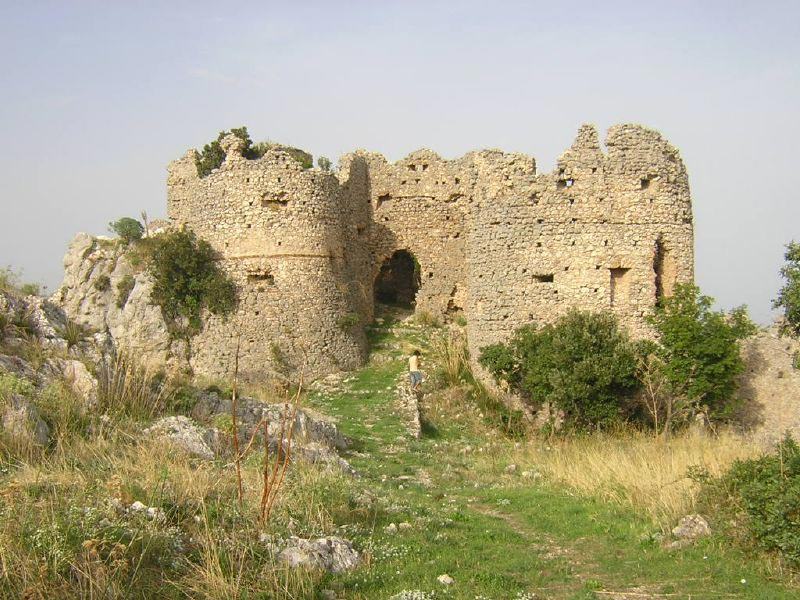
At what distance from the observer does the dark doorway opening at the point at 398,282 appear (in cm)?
2700

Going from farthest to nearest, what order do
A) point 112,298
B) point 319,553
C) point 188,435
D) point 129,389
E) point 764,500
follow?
point 112,298
point 129,389
point 188,435
point 764,500
point 319,553

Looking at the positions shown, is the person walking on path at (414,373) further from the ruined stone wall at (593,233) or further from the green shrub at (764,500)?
the green shrub at (764,500)

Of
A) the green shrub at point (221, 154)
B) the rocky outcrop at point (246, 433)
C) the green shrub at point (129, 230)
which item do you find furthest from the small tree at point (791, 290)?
the green shrub at point (129, 230)

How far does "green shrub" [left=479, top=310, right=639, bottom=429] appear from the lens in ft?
52.2

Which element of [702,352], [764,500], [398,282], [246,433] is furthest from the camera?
[398,282]

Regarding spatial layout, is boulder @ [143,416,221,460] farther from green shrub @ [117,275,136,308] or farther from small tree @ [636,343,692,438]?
green shrub @ [117,275,136,308]

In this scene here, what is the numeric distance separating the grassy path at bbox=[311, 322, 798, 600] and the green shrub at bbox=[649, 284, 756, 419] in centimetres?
523

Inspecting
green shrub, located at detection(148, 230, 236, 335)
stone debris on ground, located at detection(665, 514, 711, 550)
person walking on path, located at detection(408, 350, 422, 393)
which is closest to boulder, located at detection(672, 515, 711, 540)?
stone debris on ground, located at detection(665, 514, 711, 550)

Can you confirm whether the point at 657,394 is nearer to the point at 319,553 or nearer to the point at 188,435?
the point at 188,435

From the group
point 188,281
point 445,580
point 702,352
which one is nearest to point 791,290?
point 702,352

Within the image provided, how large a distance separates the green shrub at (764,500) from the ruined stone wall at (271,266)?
39.8 ft

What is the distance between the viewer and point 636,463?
11.3m

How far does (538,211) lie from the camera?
1806 centimetres

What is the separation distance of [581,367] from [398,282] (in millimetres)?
12133
